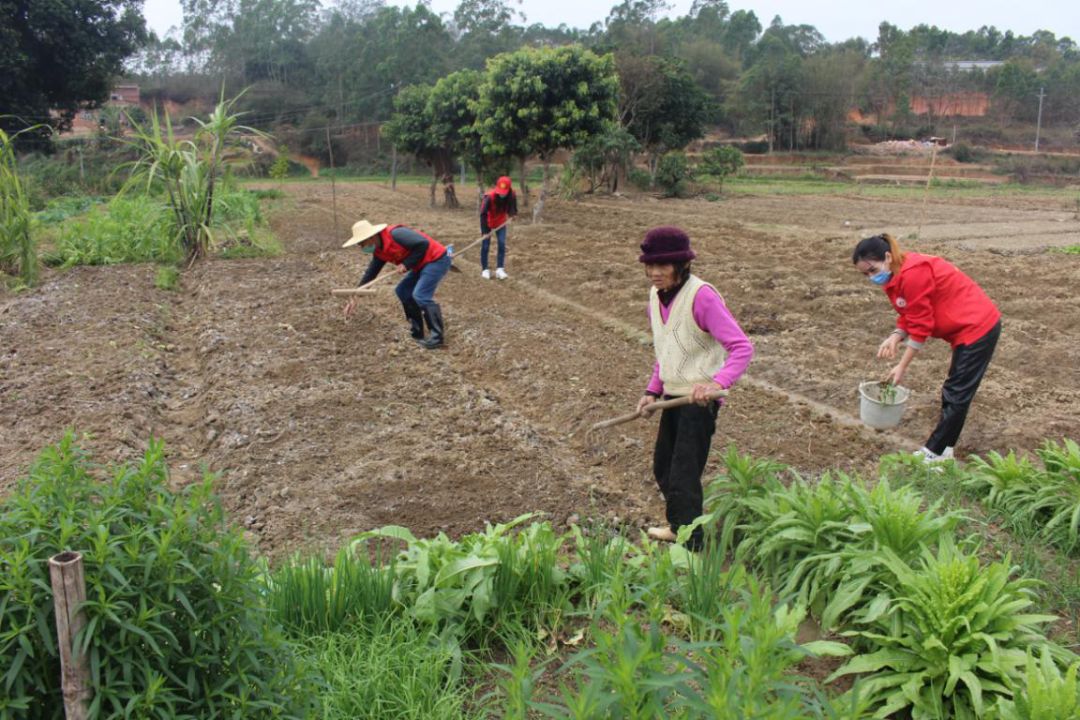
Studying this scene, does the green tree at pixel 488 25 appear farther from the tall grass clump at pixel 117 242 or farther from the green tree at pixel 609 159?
the tall grass clump at pixel 117 242

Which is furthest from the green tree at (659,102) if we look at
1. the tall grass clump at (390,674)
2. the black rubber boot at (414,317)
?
the tall grass clump at (390,674)

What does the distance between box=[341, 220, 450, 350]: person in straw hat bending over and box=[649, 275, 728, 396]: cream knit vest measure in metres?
4.14

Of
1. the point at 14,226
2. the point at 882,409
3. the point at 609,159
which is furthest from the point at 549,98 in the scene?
the point at 882,409

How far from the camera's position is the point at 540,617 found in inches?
121

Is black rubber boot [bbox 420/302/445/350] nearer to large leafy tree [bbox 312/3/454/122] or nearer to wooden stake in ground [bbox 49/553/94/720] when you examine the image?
wooden stake in ground [bbox 49/553/94/720]

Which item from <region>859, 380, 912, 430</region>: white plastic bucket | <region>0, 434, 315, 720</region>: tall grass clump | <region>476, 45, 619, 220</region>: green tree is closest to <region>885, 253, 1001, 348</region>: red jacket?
<region>859, 380, 912, 430</region>: white plastic bucket

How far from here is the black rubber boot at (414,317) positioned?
802cm

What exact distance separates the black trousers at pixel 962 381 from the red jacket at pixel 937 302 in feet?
0.17

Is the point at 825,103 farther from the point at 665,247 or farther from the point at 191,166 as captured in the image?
the point at 665,247

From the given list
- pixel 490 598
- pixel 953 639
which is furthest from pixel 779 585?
pixel 490 598

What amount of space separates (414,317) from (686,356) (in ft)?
15.4

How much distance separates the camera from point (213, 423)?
5926mm

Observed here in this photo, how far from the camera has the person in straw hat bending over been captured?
7.54 metres

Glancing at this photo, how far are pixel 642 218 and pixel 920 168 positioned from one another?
25.7 meters
